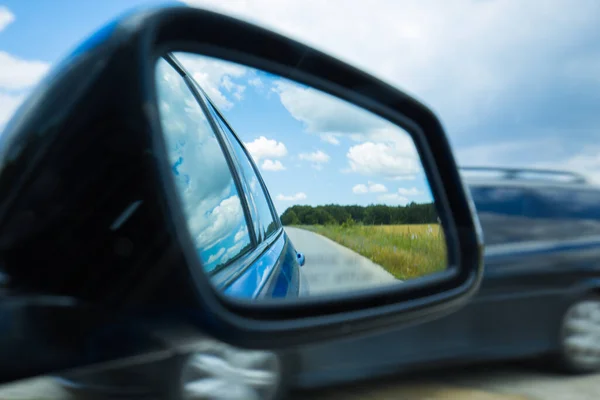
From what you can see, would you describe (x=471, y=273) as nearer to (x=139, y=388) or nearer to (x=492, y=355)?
(x=139, y=388)

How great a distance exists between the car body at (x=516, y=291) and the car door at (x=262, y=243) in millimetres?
1539

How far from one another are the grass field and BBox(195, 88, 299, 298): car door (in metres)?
0.19

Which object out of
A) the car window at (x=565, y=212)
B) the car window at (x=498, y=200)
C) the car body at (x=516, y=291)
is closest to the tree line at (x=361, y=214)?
the car body at (x=516, y=291)

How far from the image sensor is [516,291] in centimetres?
443

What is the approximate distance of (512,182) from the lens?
16.5 feet

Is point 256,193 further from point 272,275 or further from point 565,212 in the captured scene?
point 565,212

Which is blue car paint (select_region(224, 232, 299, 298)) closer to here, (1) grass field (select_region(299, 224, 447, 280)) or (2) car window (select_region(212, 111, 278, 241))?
(2) car window (select_region(212, 111, 278, 241))

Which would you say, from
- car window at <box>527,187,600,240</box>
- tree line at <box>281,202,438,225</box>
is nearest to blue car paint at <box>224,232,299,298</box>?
tree line at <box>281,202,438,225</box>

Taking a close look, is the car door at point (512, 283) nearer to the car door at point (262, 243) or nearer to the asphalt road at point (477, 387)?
the asphalt road at point (477, 387)

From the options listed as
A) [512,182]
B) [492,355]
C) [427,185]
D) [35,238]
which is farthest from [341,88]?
[512,182]

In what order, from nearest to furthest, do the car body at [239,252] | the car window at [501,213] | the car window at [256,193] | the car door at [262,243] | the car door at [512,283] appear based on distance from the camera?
the car body at [239,252] < the car door at [262,243] < the car window at [256,193] < the car door at [512,283] < the car window at [501,213]

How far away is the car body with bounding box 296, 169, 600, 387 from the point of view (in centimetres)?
383

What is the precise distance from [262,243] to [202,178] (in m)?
0.70

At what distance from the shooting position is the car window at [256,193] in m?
1.67
